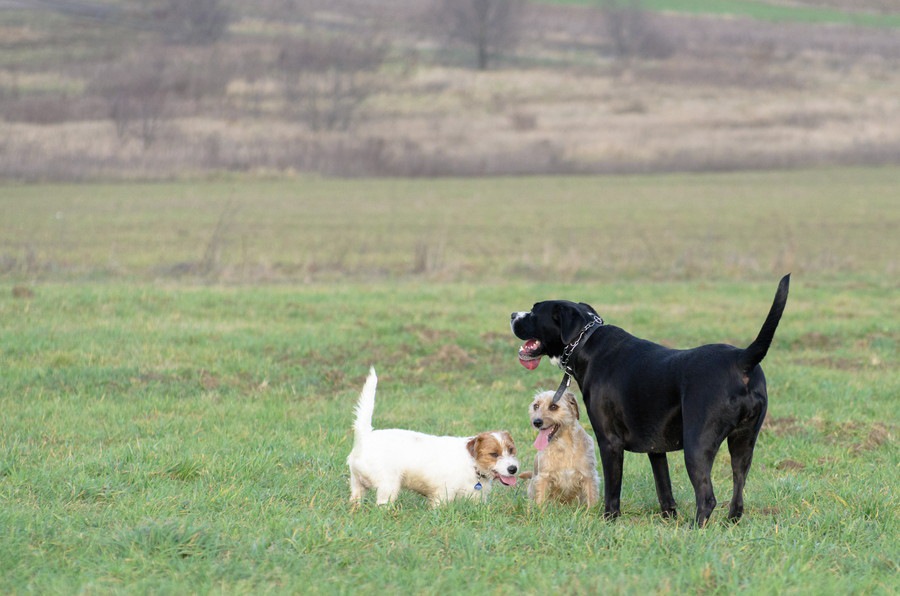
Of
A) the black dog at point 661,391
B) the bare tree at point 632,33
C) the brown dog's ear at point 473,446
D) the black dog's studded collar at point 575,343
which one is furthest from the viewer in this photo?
the bare tree at point 632,33

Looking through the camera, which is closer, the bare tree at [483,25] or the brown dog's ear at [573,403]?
the brown dog's ear at [573,403]

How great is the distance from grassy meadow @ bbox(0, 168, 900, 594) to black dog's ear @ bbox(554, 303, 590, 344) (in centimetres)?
122

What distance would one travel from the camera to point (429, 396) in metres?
11.7

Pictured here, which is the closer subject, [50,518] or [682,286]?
[50,518]

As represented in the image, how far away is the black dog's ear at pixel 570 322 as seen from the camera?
7.46 m

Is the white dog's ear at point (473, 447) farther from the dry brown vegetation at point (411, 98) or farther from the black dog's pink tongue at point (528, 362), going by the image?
the dry brown vegetation at point (411, 98)

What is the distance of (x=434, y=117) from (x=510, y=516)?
6651 centimetres

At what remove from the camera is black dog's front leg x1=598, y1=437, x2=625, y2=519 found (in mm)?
7031

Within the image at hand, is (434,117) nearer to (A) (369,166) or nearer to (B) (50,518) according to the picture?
(A) (369,166)

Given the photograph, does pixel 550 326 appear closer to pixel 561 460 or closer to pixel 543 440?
pixel 543 440

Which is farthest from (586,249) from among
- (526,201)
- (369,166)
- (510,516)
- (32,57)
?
(32,57)

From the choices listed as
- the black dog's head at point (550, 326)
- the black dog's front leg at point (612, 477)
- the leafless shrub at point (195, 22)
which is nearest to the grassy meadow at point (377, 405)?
the black dog's front leg at point (612, 477)

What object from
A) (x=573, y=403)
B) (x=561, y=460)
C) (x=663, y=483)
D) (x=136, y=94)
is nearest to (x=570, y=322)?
(x=573, y=403)

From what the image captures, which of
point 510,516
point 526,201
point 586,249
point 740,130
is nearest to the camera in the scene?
point 510,516
